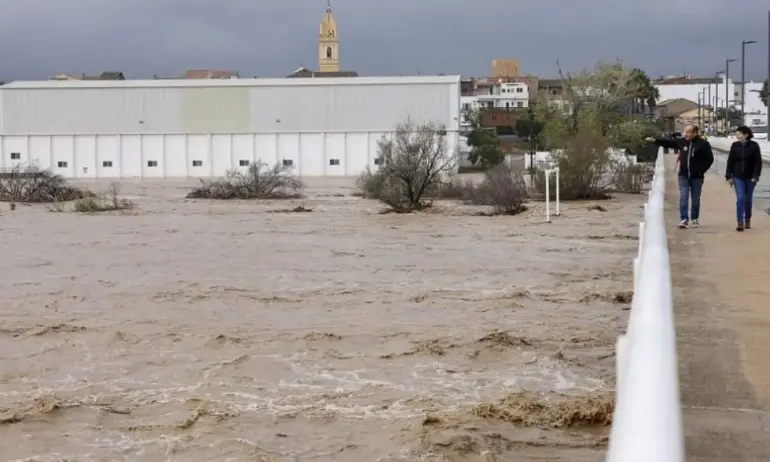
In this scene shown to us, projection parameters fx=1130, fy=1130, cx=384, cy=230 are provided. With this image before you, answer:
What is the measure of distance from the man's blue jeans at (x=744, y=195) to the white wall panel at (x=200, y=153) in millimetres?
61037

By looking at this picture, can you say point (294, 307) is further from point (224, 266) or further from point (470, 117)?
point (470, 117)

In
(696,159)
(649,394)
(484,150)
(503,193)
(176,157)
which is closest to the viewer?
(649,394)

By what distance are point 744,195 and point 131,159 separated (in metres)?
63.6

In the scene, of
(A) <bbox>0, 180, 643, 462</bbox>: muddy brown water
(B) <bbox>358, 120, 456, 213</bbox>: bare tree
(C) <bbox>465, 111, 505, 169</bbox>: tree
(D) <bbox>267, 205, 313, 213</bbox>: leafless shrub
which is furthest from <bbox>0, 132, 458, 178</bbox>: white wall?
(A) <bbox>0, 180, 643, 462</bbox>: muddy brown water

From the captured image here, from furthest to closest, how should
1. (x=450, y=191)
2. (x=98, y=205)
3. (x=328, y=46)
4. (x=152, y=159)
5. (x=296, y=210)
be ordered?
(x=328, y=46), (x=152, y=159), (x=450, y=191), (x=98, y=205), (x=296, y=210)

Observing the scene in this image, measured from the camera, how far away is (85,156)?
7631 cm

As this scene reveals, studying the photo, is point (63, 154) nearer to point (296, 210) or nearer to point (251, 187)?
point (251, 187)

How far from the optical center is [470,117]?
12256cm

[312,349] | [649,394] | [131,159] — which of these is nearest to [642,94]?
[131,159]

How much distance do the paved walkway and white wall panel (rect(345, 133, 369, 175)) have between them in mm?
58894

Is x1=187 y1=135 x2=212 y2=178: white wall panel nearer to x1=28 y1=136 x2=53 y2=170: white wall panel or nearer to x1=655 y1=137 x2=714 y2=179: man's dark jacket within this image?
x1=28 y1=136 x2=53 y2=170: white wall panel

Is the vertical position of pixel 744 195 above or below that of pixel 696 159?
below

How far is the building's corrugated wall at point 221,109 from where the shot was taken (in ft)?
253

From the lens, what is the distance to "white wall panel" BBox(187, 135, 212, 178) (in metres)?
75.9
